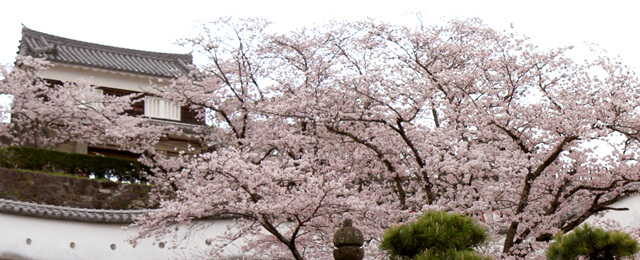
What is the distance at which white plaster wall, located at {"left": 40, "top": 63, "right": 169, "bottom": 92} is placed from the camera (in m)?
21.3

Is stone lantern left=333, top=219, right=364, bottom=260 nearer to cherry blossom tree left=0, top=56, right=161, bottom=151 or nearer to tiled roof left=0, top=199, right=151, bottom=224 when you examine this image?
tiled roof left=0, top=199, right=151, bottom=224

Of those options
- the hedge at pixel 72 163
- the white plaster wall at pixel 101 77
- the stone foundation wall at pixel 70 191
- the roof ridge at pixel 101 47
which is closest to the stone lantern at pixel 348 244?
the stone foundation wall at pixel 70 191

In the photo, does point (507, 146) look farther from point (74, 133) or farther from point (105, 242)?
point (74, 133)

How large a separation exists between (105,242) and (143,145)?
469 cm

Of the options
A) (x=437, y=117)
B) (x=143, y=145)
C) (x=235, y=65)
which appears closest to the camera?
(x=437, y=117)

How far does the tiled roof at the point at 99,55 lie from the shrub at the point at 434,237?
1481 centimetres

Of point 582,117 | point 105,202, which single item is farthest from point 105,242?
point 582,117

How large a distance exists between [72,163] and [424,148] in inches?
352

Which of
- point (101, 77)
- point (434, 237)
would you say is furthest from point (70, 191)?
A: point (434, 237)

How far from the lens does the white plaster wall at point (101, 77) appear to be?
69.8ft

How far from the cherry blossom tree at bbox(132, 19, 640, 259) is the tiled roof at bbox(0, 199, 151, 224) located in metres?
1.81

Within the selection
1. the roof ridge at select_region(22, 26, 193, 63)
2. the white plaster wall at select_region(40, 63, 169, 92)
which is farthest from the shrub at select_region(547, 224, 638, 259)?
the roof ridge at select_region(22, 26, 193, 63)

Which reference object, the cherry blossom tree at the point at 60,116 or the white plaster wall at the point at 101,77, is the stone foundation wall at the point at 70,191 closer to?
the cherry blossom tree at the point at 60,116

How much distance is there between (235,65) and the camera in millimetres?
16281
